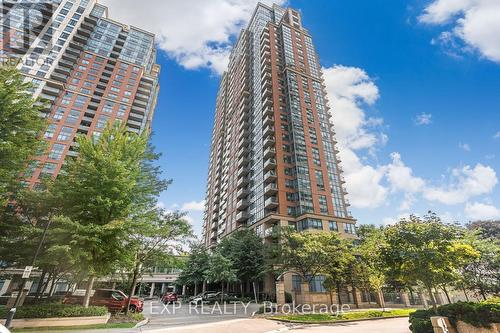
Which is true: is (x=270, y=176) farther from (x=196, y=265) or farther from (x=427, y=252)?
(x=427, y=252)

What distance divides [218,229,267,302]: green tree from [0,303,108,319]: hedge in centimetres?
2639

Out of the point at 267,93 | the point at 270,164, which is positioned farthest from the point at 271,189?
the point at 267,93

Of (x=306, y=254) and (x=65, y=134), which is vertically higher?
(x=65, y=134)

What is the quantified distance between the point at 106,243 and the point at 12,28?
89.3 metres

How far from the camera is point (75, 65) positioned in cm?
7262

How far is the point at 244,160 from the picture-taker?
2511 inches

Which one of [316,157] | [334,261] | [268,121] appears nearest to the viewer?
[334,261]

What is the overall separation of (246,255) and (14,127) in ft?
114

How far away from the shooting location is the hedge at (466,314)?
10.3 meters

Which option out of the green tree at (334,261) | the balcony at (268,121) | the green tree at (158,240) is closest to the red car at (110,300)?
the green tree at (158,240)

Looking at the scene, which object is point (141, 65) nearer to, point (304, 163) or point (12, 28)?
point (12, 28)

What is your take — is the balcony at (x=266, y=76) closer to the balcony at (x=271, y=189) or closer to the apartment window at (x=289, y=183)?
the apartment window at (x=289, y=183)

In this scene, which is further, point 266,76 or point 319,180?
point 266,76

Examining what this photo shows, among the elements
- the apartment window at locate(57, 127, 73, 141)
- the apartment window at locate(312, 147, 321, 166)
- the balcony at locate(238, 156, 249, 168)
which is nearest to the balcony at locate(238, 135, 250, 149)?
the balcony at locate(238, 156, 249, 168)
